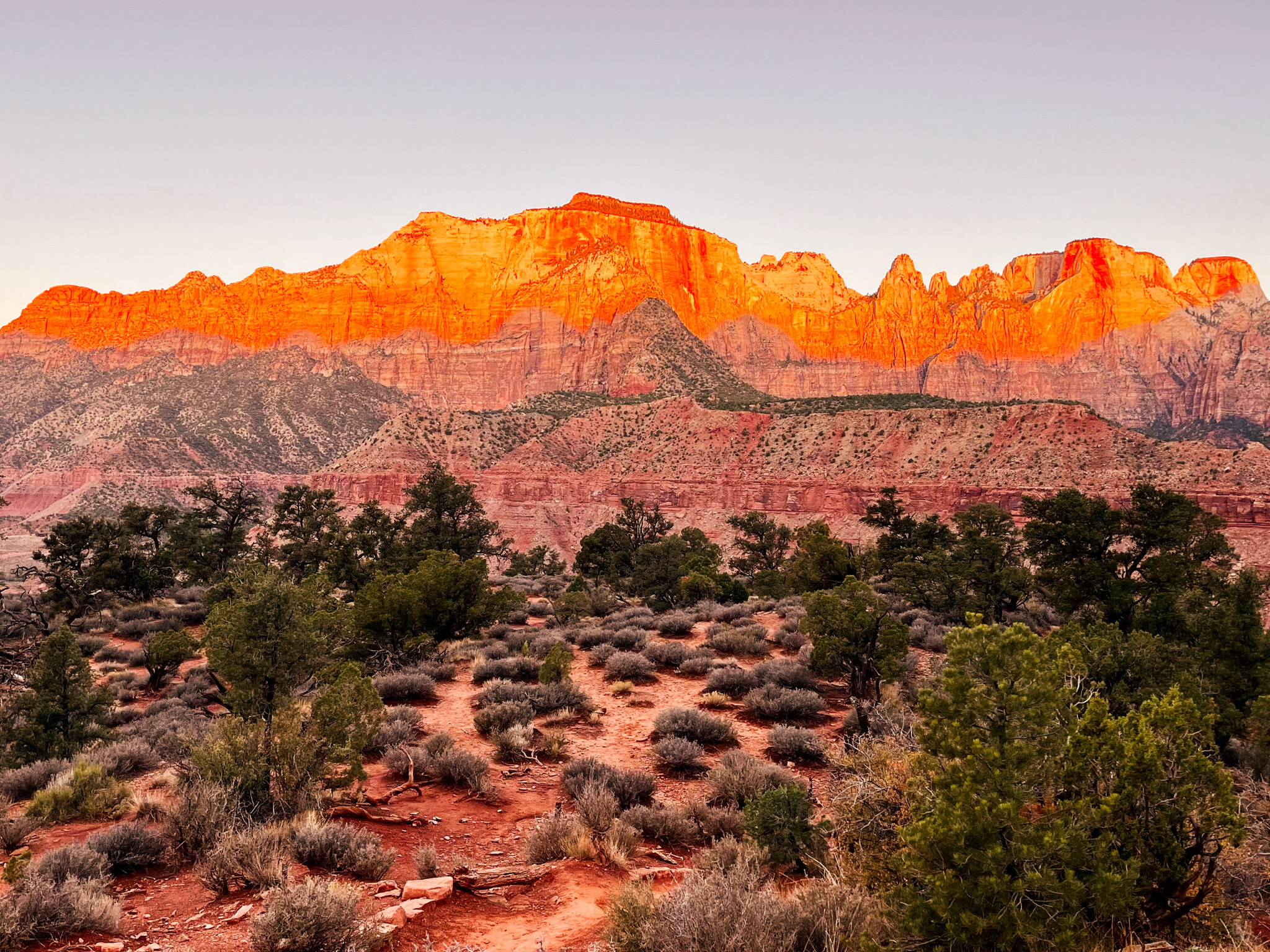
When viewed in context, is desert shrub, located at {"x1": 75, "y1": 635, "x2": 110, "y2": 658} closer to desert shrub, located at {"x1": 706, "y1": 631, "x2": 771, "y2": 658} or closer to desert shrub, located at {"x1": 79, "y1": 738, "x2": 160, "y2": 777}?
desert shrub, located at {"x1": 79, "y1": 738, "x2": 160, "y2": 777}

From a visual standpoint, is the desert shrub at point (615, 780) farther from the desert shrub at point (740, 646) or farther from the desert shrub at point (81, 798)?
the desert shrub at point (740, 646)

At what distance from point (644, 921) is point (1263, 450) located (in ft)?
256

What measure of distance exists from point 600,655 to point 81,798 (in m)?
10.7

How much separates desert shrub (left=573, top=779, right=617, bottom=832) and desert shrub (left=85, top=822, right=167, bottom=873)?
4.39 metres

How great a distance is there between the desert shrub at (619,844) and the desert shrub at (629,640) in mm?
11308

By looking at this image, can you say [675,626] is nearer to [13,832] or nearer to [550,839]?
[550,839]

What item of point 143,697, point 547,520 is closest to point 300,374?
point 547,520

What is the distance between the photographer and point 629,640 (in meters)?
19.7

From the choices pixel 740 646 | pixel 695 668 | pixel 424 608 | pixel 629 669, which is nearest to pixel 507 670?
pixel 629 669

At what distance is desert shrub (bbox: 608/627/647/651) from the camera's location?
763 inches

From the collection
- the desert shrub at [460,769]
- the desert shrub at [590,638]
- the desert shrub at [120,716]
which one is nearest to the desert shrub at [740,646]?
the desert shrub at [590,638]

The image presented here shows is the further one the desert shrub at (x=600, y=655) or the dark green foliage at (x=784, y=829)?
the desert shrub at (x=600, y=655)

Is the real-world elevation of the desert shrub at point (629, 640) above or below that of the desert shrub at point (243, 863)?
below

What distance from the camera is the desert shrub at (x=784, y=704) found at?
13531mm
